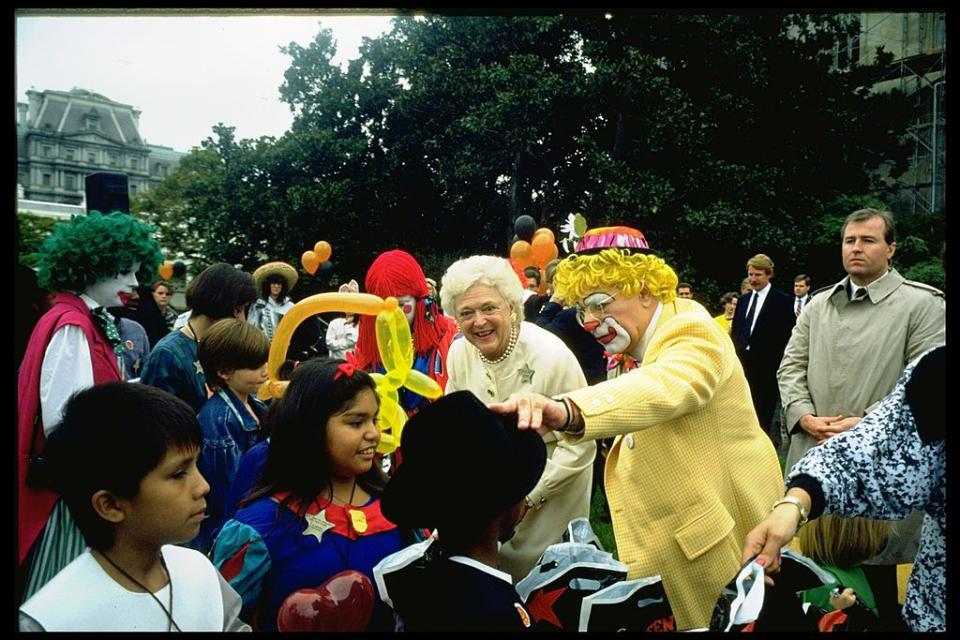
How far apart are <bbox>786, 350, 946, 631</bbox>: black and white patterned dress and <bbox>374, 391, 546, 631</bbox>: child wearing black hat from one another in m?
0.73

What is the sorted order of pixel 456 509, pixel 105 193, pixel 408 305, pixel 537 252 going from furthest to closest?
pixel 537 252, pixel 105 193, pixel 408 305, pixel 456 509

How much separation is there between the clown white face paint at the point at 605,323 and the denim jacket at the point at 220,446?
170 centimetres

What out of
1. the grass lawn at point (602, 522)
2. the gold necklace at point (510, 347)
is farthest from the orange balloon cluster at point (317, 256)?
the gold necklace at point (510, 347)

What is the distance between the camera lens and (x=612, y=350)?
269 centimetres

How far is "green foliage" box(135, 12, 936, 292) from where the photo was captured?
685 inches

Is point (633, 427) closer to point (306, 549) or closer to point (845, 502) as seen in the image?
point (845, 502)

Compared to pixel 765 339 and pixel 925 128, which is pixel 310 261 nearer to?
pixel 765 339

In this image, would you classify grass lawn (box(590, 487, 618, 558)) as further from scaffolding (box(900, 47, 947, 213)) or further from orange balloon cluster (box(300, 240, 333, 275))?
scaffolding (box(900, 47, 947, 213))

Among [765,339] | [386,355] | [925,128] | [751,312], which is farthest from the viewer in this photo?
[925,128]

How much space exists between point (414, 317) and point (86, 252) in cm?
174

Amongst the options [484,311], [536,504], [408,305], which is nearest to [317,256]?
[408,305]

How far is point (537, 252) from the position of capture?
9.48 metres

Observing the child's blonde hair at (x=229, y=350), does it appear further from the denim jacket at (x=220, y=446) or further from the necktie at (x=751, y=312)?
the necktie at (x=751, y=312)

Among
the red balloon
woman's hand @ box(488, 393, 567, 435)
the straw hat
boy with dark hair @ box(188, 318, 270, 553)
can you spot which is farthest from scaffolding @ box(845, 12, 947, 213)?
the red balloon
